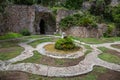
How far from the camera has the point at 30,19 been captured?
26641 mm

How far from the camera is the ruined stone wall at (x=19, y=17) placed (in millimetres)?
25020

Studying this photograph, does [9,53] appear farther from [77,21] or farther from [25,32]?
[77,21]

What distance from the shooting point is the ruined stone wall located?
82.1ft

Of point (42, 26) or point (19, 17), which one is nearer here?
point (19, 17)

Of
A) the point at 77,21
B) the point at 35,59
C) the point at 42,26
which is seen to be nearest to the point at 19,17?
the point at 42,26

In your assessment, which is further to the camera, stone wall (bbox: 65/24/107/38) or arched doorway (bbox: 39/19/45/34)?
arched doorway (bbox: 39/19/45/34)

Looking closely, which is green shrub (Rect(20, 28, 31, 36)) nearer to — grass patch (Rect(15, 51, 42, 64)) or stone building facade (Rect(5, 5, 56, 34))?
stone building facade (Rect(5, 5, 56, 34))

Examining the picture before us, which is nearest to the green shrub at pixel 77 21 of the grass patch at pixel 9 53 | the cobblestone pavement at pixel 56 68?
the grass patch at pixel 9 53

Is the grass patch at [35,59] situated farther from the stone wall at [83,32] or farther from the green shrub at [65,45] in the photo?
the stone wall at [83,32]

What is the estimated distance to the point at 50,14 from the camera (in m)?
29.5

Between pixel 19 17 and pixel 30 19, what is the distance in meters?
1.62

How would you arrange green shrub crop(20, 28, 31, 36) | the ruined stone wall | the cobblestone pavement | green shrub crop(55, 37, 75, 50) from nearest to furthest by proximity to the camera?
the cobblestone pavement < green shrub crop(55, 37, 75, 50) < the ruined stone wall < green shrub crop(20, 28, 31, 36)


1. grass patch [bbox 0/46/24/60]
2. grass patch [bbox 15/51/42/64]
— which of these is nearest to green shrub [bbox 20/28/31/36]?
grass patch [bbox 0/46/24/60]

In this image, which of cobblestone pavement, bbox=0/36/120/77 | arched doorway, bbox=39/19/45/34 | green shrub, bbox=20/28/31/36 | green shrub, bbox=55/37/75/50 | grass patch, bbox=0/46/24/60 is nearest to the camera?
cobblestone pavement, bbox=0/36/120/77
